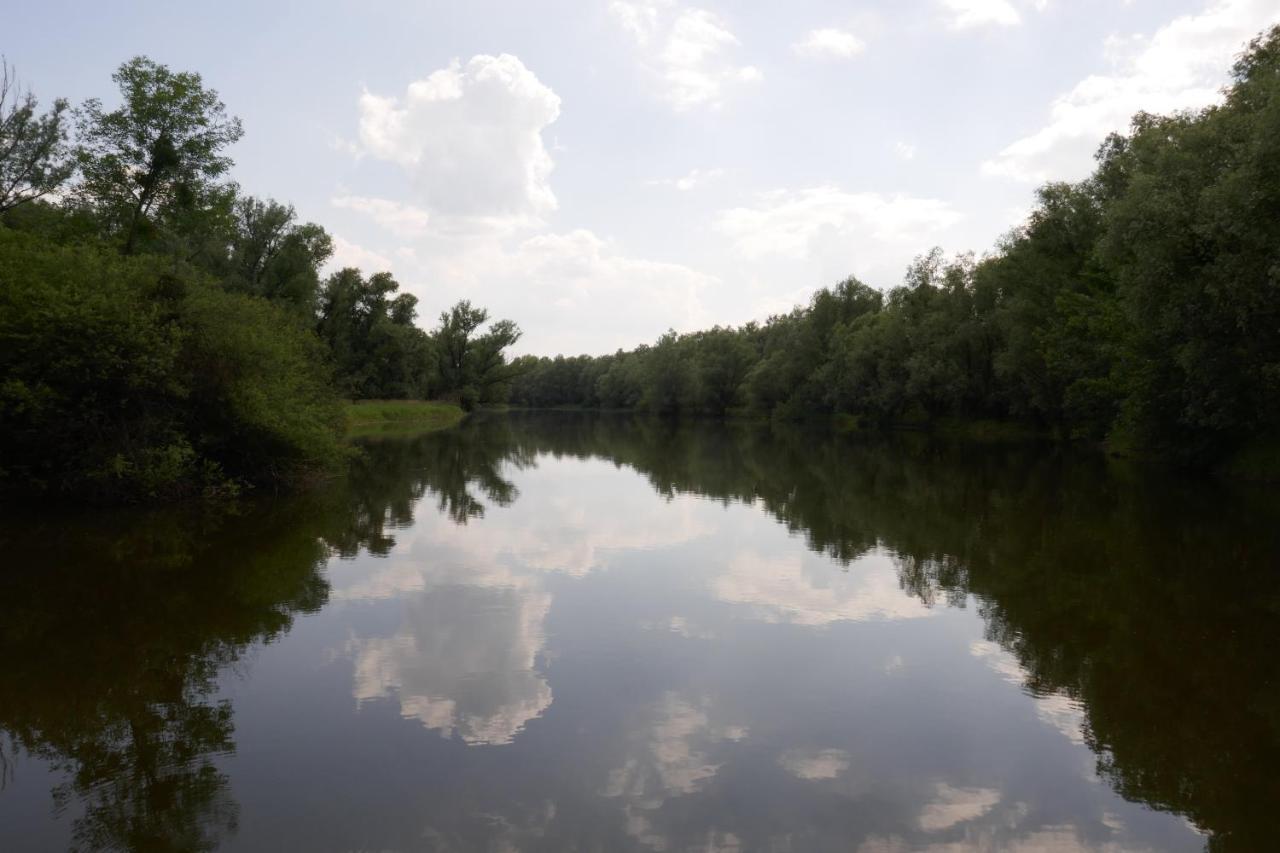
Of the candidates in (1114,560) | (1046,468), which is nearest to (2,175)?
(1114,560)

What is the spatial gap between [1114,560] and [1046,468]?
1856 centimetres

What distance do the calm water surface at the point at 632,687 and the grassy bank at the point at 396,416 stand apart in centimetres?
3614

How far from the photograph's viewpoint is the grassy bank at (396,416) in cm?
5224

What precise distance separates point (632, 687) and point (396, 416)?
54.5 m

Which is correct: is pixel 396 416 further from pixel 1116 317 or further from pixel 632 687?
pixel 632 687

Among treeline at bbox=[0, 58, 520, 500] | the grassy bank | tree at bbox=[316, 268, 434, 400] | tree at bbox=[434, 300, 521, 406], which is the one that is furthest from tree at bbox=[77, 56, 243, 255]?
tree at bbox=[434, 300, 521, 406]

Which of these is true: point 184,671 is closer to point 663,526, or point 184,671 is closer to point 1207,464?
point 663,526

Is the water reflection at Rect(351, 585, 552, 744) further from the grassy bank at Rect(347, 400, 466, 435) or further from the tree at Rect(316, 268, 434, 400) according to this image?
the tree at Rect(316, 268, 434, 400)

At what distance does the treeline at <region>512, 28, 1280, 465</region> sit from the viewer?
2009cm

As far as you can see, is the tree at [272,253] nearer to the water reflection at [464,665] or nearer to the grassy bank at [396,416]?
the grassy bank at [396,416]

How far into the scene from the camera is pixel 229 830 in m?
5.12

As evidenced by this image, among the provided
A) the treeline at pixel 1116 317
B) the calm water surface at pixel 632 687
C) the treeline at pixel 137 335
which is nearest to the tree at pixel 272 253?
the treeline at pixel 137 335

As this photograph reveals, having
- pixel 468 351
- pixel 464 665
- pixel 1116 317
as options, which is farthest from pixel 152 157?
pixel 468 351

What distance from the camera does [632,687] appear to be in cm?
778
